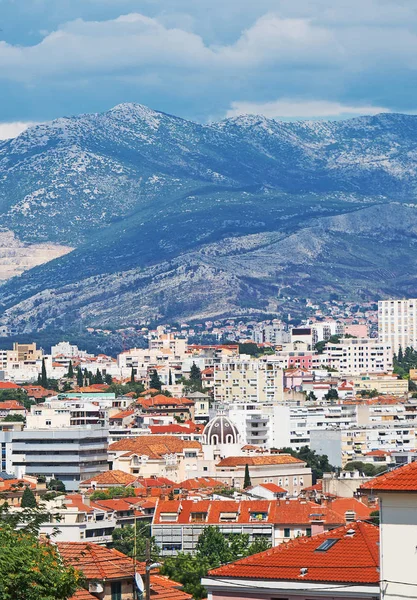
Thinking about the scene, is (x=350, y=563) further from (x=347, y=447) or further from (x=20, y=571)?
(x=347, y=447)

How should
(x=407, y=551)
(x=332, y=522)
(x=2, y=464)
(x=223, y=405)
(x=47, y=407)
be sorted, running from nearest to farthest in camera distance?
(x=407, y=551) < (x=332, y=522) < (x=2, y=464) < (x=47, y=407) < (x=223, y=405)

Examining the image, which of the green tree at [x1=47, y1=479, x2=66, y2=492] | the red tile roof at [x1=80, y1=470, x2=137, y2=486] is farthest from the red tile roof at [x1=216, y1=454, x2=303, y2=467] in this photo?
the green tree at [x1=47, y1=479, x2=66, y2=492]

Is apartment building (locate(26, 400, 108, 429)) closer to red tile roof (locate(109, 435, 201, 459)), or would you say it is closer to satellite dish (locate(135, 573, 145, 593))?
red tile roof (locate(109, 435, 201, 459))

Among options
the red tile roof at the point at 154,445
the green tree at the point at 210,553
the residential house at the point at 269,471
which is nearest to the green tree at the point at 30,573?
the green tree at the point at 210,553

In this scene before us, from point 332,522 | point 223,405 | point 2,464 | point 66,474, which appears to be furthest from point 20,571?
point 223,405

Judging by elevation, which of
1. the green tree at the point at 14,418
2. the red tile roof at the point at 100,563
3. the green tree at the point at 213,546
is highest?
the green tree at the point at 14,418

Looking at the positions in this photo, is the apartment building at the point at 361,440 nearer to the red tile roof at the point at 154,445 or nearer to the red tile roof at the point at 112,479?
the red tile roof at the point at 154,445

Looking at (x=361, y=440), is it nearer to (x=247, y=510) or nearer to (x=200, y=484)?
(x=200, y=484)
